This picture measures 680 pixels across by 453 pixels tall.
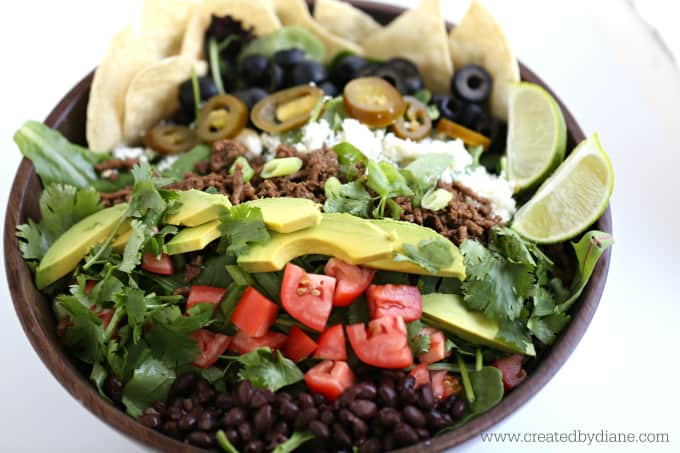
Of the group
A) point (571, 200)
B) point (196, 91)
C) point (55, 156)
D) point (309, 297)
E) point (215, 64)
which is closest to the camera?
point (309, 297)

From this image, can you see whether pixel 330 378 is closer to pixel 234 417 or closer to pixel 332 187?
pixel 234 417

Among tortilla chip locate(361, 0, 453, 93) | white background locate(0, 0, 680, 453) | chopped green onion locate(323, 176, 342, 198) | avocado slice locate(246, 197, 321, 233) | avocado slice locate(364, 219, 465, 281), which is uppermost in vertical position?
tortilla chip locate(361, 0, 453, 93)

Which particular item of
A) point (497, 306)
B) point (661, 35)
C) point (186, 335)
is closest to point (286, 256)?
point (186, 335)

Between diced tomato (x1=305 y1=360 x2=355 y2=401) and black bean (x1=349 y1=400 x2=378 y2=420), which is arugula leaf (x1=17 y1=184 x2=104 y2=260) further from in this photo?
black bean (x1=349 y1=400 x2=378 y2=420)

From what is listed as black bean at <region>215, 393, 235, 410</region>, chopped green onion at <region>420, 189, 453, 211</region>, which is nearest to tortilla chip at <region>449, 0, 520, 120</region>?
chopped green onion at <region>420, 189, 453, 211</region>

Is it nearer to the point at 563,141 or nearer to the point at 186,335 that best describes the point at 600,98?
the point at 563,141

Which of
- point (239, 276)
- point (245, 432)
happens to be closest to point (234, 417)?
point (245, 432)

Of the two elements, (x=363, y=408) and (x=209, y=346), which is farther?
(x=209, y=346)

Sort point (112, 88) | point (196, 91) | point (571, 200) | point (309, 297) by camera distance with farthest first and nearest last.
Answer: point (196, 91) → point (112, 88) → point (571, 200) → point (309, 297)
